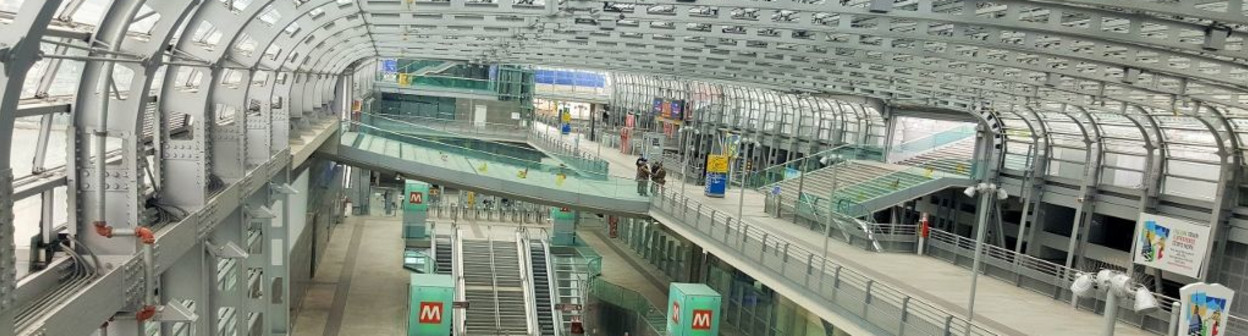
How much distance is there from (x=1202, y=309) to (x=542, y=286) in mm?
22826

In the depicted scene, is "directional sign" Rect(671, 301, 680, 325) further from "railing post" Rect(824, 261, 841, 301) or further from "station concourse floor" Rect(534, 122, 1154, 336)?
"railing post" Rect(824, 261, 841, 301)

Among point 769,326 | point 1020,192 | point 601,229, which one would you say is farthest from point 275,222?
point 601,229

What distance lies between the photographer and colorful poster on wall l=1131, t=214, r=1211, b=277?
18.0m

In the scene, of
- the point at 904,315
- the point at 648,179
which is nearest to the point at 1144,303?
the point at 904,315

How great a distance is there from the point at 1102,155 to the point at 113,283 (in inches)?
1054

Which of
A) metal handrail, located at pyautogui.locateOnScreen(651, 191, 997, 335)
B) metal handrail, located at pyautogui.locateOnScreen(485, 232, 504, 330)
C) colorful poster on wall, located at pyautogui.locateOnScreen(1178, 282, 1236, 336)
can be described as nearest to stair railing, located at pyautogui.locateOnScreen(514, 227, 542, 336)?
metal handrail, located at pyautogui.locateOnScreen(485, 232, 504, 330)

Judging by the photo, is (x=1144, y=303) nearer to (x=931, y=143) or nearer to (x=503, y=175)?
(x=503, y=175)

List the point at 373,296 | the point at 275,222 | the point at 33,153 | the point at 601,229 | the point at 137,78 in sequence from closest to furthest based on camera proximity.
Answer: the point at 33,153, the point at 137,78, the point at 275,222, the point at 373,296, the point at 601,229

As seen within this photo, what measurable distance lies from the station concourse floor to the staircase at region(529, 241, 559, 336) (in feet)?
21.8

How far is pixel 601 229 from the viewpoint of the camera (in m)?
49.1

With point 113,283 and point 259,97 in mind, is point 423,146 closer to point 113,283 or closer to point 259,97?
point 259,97

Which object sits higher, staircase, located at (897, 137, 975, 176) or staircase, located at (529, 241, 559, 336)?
staircase, located at (897, 137, 975, 176)

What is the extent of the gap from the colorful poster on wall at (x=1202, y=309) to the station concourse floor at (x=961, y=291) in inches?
200

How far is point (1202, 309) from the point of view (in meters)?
11.8
